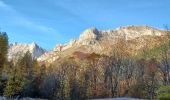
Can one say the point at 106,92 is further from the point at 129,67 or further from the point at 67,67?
the point at 67,67

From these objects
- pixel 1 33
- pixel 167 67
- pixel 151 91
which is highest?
pixel 1 33

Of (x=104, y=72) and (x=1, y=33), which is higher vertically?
(x=1, y=33)

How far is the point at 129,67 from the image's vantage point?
10181 centimetres

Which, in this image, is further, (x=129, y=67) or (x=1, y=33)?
(x=129, y=67)

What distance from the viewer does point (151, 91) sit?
88188 millimetres

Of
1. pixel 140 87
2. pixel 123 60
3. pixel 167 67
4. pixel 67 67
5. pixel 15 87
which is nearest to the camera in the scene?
pixel 15 87

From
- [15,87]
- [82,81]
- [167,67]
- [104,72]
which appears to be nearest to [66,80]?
[82,81]

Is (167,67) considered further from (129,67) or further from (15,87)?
(15,87)

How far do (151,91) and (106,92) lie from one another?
15.5m

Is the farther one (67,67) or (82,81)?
(67,67)

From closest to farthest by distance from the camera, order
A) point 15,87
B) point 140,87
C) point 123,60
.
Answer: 1. point 15,87
2. point 140,87
3. point 123,60

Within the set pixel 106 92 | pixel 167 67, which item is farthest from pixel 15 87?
pixel 167 67

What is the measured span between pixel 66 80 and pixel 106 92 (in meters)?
12.9

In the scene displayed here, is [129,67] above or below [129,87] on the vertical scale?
above
